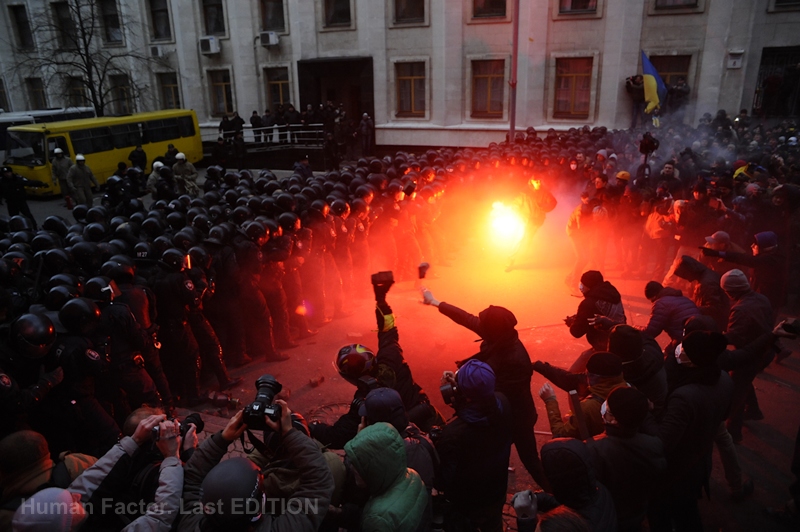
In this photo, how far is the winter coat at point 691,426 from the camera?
3707mm

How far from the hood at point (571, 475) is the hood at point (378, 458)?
809 mm

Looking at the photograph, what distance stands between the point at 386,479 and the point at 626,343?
223cm

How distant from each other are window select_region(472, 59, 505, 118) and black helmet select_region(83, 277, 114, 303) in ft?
71.5

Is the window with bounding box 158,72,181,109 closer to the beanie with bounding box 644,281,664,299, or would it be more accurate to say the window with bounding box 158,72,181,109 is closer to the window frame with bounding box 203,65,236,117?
the window frame with bounding box 203,65,236,117

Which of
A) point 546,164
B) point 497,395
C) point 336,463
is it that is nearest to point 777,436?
point 497,395

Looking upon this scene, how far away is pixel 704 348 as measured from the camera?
381 centimetres

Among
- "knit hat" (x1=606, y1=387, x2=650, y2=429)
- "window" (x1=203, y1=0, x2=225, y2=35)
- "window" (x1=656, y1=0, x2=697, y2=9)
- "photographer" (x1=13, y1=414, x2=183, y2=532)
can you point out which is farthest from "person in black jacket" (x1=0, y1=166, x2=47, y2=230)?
"window" (x1=656, y1=0, x2=697, y2=9)

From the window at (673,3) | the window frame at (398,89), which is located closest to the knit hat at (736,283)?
the window at (673,3)

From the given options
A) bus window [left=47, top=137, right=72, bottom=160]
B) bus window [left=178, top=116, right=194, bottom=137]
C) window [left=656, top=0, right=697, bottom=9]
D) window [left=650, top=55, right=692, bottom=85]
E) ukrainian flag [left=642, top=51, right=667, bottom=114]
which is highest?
window [left=656, top=0, right=697, bottom=9]

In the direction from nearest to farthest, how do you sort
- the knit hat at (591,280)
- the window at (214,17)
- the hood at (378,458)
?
the hood at (378,458), the knit hat at (591,280), the window at (214,17)

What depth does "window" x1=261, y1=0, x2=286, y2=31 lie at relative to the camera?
26.6 meters

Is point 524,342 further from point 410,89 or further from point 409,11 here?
point 409,11

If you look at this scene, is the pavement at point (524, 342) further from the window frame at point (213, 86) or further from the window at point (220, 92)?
the window at point (220, 92)

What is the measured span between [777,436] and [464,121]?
21226mm
